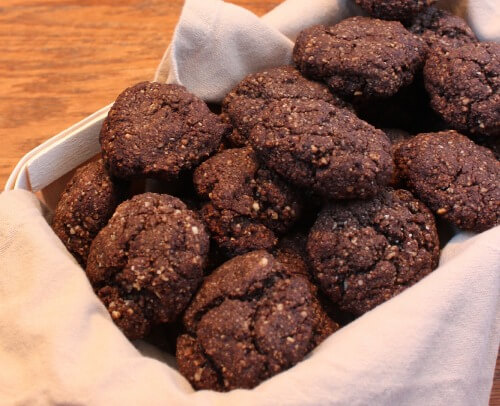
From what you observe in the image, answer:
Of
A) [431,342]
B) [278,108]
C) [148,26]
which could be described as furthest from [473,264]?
[148,26]

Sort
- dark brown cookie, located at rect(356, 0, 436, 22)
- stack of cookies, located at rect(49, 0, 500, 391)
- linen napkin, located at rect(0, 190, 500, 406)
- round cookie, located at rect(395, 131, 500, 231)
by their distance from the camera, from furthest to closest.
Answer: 1. dark brown cookie, located at rect(356, 0, 436, 22)
2. round cookie, located at rect(395, 131, 500, 231)
3. stack of cookies, located at rect(49, 0, 500, 391)
4. linen napkin, located at rect(0, 190, 500, 406)

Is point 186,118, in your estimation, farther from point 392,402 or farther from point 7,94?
point 7,94

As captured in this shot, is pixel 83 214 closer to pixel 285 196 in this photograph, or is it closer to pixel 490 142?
pixel 285 196

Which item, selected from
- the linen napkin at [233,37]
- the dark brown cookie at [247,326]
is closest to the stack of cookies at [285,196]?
the dark brown cookie at [247,326]

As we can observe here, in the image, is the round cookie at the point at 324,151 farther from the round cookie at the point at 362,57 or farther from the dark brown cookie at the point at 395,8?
the dark brown cookie at the point at 395,8

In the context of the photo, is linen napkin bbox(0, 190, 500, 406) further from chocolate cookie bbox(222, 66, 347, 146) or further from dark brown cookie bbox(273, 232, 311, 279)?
chocolate cookie bbox(222, 66, 347, 146)

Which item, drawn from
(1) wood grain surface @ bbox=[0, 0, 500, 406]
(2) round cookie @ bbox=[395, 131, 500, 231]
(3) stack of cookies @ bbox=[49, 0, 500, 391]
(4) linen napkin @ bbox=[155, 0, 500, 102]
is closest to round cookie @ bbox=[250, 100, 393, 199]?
(3) stack of cookies @ bbox=[49, 0, 500, 391]

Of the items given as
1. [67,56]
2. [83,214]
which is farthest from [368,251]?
[67,56]

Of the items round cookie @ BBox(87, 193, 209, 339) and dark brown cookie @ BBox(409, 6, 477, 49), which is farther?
dark brown cookie @ BBox(409, 6, 477, 49)
